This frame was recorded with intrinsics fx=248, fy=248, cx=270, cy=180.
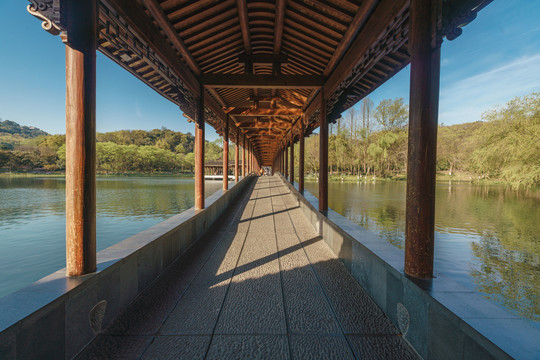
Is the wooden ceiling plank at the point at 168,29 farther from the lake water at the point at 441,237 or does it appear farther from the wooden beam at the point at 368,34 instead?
the lake water at the point at 441,237

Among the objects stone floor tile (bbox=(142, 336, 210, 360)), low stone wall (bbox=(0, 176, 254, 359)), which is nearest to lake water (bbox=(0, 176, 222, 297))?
low stone wall (bbox=(0, 176, 254, 359))

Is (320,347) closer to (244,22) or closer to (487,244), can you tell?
(244,22)

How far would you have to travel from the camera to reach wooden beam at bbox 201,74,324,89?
435 cm

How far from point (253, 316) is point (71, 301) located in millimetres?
1264

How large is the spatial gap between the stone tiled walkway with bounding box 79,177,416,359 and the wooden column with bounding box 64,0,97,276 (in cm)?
65

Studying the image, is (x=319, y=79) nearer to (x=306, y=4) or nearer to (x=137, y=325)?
(x=306, y=4)

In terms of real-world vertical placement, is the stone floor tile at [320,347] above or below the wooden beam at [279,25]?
below

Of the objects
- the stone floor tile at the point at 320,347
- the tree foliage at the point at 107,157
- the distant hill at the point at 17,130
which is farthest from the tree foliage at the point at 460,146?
the distant hill at the point at 17,130

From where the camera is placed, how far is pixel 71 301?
153 cm

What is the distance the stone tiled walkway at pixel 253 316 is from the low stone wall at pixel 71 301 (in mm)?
130

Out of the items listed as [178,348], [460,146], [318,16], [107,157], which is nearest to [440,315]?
[178,348]

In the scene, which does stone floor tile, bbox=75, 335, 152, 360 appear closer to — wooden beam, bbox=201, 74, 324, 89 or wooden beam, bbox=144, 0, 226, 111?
wooden beam, bbox=144, 0, 226, 111

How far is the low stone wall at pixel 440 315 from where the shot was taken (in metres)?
1.10

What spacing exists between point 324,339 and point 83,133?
A: 2283mm
